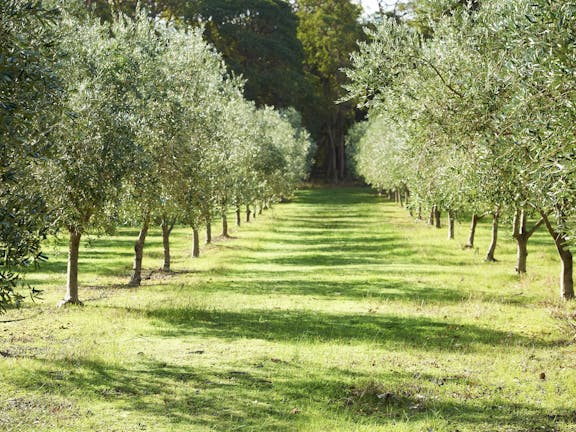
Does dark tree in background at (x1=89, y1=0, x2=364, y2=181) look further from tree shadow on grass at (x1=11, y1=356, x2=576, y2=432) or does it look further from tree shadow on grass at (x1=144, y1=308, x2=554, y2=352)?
tree shadow on grass at (x1=11, y1=356, x2=576, y2=432)

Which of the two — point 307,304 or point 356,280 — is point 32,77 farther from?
point 356,280

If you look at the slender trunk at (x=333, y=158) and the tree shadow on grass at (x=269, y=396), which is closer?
the tree shadow on grass at (x=269, y=396)

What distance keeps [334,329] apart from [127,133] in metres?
8.61

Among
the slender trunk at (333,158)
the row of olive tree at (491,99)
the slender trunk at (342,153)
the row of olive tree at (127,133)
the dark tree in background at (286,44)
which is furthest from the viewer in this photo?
the slender trunk at (342,153)

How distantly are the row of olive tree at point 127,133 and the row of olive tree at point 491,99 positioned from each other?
7481 mm

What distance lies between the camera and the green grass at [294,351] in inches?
502

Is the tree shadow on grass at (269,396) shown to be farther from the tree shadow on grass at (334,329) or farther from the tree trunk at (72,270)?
the tree trunk at (72,270)

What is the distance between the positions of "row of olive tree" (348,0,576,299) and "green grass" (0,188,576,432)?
3.62m

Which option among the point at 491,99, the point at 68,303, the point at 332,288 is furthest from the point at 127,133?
the point at 332,288

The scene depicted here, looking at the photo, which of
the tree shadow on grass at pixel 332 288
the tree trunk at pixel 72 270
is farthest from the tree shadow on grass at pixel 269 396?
A: the tree shadow on grass at pixel 332 288

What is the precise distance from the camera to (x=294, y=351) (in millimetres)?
17391

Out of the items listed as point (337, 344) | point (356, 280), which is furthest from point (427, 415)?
point (356, 280)

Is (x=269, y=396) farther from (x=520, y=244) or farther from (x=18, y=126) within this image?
(x=520, y=244)

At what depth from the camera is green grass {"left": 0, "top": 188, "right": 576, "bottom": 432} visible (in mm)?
12750
